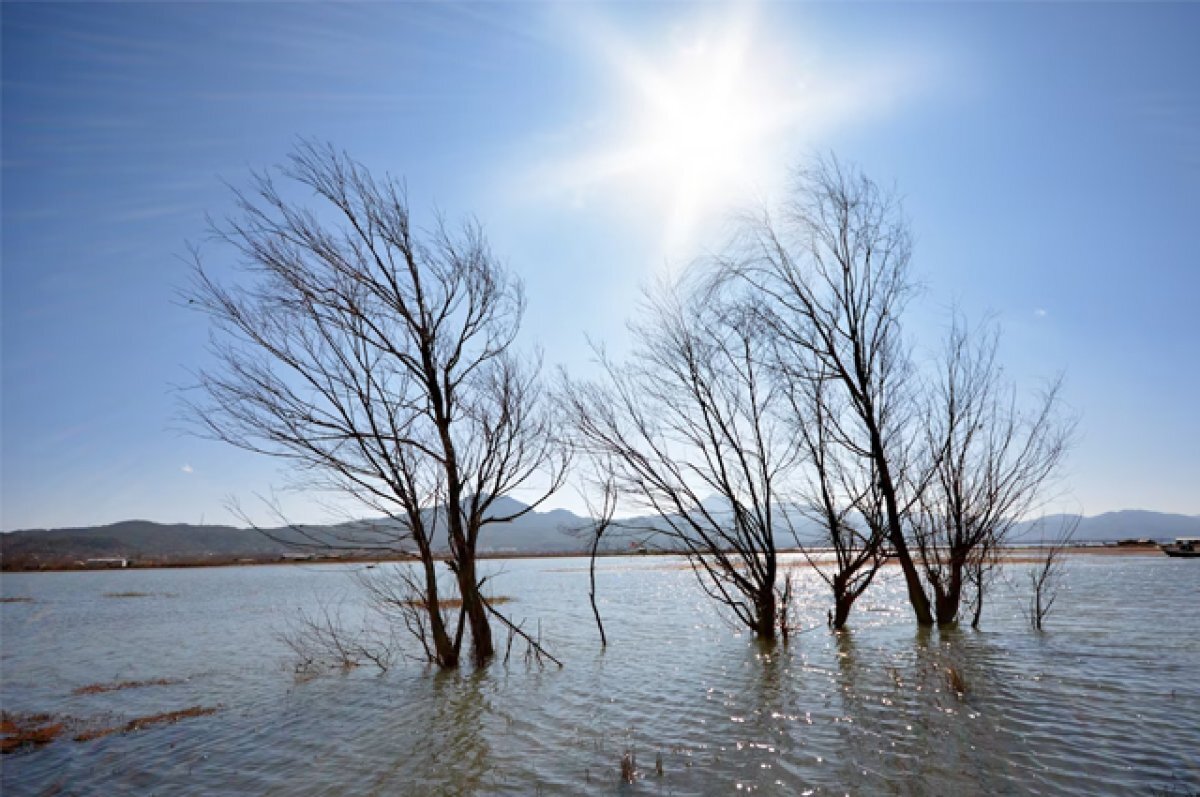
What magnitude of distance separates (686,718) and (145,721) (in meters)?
9.65

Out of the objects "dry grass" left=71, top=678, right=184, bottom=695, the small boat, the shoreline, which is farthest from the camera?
the small boat

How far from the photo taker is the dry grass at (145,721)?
33.3 feet

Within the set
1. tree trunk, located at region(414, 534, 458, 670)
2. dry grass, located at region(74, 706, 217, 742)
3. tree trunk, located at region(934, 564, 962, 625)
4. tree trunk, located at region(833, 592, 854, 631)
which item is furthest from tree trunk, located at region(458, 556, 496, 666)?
tree trunk, located at region(934, 564, 962, 625)

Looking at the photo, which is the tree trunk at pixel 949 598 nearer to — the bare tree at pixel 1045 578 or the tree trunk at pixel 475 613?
the bare tree at pixel 1045 578

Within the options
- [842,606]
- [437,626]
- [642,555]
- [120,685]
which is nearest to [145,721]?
[120,685]

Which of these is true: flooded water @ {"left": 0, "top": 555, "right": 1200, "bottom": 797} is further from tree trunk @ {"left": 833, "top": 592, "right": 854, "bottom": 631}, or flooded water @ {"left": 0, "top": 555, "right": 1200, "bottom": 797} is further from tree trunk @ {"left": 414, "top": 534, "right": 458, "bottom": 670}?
tree trunk @ {"left": 414, "top": 534, "right": 458, "bottom": 670}

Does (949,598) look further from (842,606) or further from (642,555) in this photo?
(642,555)

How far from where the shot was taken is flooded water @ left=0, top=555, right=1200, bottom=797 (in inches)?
250

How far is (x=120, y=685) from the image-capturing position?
14.2m

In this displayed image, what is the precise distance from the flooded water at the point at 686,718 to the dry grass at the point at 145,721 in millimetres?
283

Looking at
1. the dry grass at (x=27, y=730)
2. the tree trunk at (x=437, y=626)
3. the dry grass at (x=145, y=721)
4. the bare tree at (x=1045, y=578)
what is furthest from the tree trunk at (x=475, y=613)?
the bare tree at (x=1045, y=578)

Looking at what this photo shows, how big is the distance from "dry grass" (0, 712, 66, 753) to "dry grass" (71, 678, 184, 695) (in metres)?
1.82

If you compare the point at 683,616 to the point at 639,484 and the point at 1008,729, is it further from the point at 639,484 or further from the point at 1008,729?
the point at 1008,729

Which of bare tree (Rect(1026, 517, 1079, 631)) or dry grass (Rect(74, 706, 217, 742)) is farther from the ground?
bare tree (Rect(1026, 517, 1079, 631))
